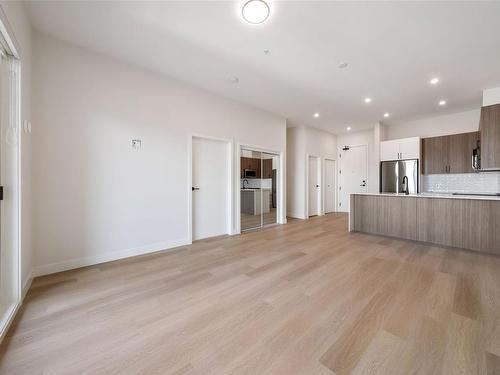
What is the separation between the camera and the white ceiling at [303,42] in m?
2.18

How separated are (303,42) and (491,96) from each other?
395cm

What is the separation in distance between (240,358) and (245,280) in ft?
3.54

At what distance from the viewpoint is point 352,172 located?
7.43 meters

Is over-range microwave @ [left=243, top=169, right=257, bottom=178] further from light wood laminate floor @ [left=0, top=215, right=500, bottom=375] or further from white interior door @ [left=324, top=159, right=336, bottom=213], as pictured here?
white interior door @ [left=324, top=159, right=336, bottom=213]

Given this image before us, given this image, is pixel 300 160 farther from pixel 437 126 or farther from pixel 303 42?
pixel 303 42

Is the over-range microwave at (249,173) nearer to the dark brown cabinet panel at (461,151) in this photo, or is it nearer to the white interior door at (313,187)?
the white interior door at (313,187)

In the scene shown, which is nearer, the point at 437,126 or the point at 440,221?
the point at 440,221

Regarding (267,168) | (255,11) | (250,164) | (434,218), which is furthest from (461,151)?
(255,11)

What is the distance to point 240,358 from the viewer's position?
4.36ft

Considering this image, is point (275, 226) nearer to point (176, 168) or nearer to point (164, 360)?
point (176, 168)

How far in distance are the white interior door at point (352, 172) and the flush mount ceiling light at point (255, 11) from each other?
619cm

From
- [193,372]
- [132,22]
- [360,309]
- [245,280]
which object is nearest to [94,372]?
[193,372]

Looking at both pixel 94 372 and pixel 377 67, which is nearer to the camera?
pixel 94 372

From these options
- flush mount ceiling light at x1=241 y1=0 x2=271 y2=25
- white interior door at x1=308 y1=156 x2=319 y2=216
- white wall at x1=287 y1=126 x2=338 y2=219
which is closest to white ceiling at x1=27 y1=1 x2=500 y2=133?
flush mount ceiling light at x1=241 y1=0 x2=271 y2=25
